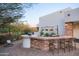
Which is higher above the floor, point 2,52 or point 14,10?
point 14,10

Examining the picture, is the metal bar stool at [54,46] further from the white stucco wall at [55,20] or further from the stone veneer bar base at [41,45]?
the white stucco wall at [55,20]

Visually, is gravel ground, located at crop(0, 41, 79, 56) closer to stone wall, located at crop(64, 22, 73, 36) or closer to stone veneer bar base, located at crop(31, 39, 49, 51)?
stone veneer bar base, located at crop(31, 39, 49, 51)

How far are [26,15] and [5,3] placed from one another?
554 millimetres

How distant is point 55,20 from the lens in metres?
5.53

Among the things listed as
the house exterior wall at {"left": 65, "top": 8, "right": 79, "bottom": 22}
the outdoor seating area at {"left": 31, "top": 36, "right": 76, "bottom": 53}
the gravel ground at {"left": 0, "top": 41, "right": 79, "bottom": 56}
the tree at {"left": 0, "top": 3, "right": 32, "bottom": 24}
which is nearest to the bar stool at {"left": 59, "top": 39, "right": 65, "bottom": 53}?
the outdoor seating area at {"left": 31, "top": 36, "right": 76, "bottom": 53}

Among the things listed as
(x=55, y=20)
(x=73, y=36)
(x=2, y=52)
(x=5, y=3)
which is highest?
(x=5, y=3)

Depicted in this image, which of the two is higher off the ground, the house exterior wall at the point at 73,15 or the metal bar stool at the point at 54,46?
the house exterior wall at the point at 73,15

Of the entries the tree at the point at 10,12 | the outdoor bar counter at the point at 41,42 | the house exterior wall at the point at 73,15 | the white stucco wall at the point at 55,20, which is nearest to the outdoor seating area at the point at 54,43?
the outdoor bar counter at the point at 41,42

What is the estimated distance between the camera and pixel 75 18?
216 inches

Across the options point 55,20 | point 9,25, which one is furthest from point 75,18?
point 9,25

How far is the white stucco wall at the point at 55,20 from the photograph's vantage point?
18.1 feet

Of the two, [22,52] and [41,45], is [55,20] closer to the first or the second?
[41,45]

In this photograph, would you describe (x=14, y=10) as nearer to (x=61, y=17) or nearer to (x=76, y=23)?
(x=61, y=17)

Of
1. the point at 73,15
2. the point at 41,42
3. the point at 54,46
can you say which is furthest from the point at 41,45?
the point at 73,15
